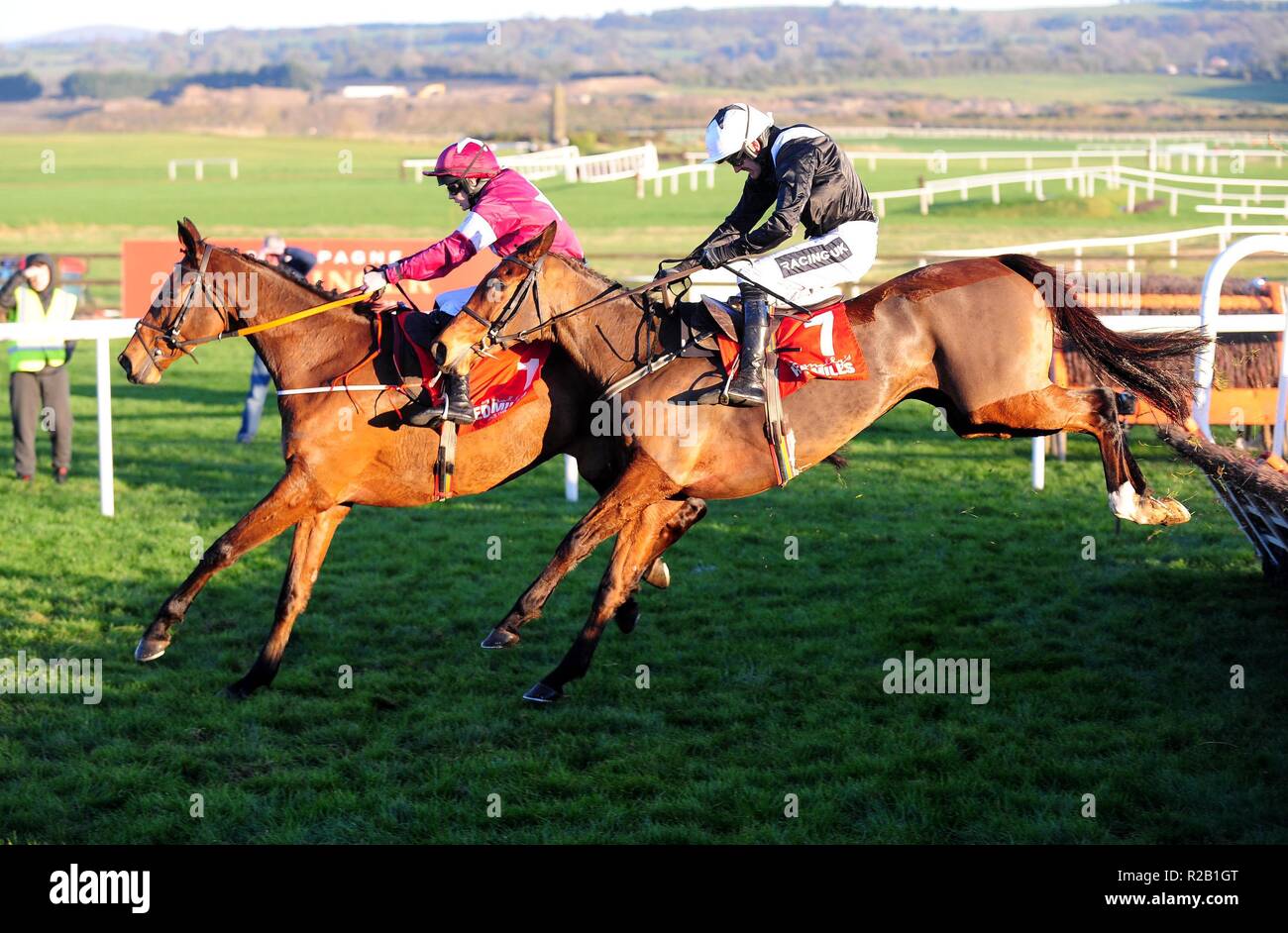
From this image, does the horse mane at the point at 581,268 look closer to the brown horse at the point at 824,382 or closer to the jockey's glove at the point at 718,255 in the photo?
the brown horse at the point at 824,382

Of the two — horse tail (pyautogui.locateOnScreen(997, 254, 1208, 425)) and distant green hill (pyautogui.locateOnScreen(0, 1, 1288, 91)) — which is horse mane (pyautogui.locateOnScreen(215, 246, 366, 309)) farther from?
distant green hill (pyautogui.locateOnScreen(0, 1, 1288, 91))

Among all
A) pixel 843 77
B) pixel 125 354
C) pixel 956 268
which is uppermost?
pixel 843 77

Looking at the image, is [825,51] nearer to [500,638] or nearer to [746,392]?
[746,392]

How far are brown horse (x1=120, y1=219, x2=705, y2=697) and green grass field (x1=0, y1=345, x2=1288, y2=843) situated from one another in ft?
1.79

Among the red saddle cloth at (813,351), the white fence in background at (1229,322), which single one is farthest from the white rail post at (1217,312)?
the red saddle cloth at (813,351)

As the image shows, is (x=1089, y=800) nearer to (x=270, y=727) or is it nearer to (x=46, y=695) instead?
(x=270, y=727)

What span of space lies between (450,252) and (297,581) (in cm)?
155

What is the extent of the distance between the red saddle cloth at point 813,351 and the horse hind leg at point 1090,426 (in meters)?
0.55

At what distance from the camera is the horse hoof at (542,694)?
18.7 feet

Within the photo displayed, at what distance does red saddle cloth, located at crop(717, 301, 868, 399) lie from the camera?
18.3 feet

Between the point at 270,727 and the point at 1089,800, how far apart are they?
304cm

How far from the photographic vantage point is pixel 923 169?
40.8 metres

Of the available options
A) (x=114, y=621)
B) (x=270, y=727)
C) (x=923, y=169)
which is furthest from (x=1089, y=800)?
(x=923, y=169)

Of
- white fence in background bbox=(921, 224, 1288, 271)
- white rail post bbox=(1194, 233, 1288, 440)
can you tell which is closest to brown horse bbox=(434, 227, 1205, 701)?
white rail post bbox=(1194, 233, 1288, 440)
